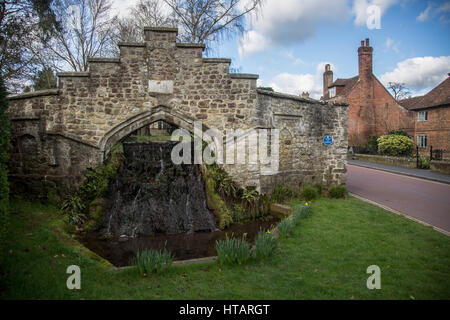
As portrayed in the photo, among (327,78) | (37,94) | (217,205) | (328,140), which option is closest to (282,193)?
(217,205)

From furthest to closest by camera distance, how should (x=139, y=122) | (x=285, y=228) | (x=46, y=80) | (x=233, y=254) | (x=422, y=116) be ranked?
(x=422, y=116), (x=46, y=80), (x=139, y=122), (x=285, y=228), (x=233, y=254)

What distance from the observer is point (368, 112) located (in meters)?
31.3

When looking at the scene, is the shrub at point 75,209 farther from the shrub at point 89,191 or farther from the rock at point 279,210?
the rock at point 279,210

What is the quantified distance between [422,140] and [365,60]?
1036cm

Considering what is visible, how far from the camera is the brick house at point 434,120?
25.1 metres

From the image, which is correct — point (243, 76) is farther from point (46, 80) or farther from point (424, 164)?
point (46, 80)

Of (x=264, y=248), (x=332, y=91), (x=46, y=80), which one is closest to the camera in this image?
(x=264, y=248)

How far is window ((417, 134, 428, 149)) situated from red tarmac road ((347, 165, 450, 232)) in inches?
562

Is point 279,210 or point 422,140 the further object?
point 422,140

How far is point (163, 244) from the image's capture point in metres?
7.03

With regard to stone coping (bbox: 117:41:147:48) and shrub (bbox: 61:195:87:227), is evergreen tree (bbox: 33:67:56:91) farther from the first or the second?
shrub (bbox: 61:195:87:227)

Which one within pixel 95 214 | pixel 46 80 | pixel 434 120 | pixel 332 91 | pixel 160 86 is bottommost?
pixel 95 214
